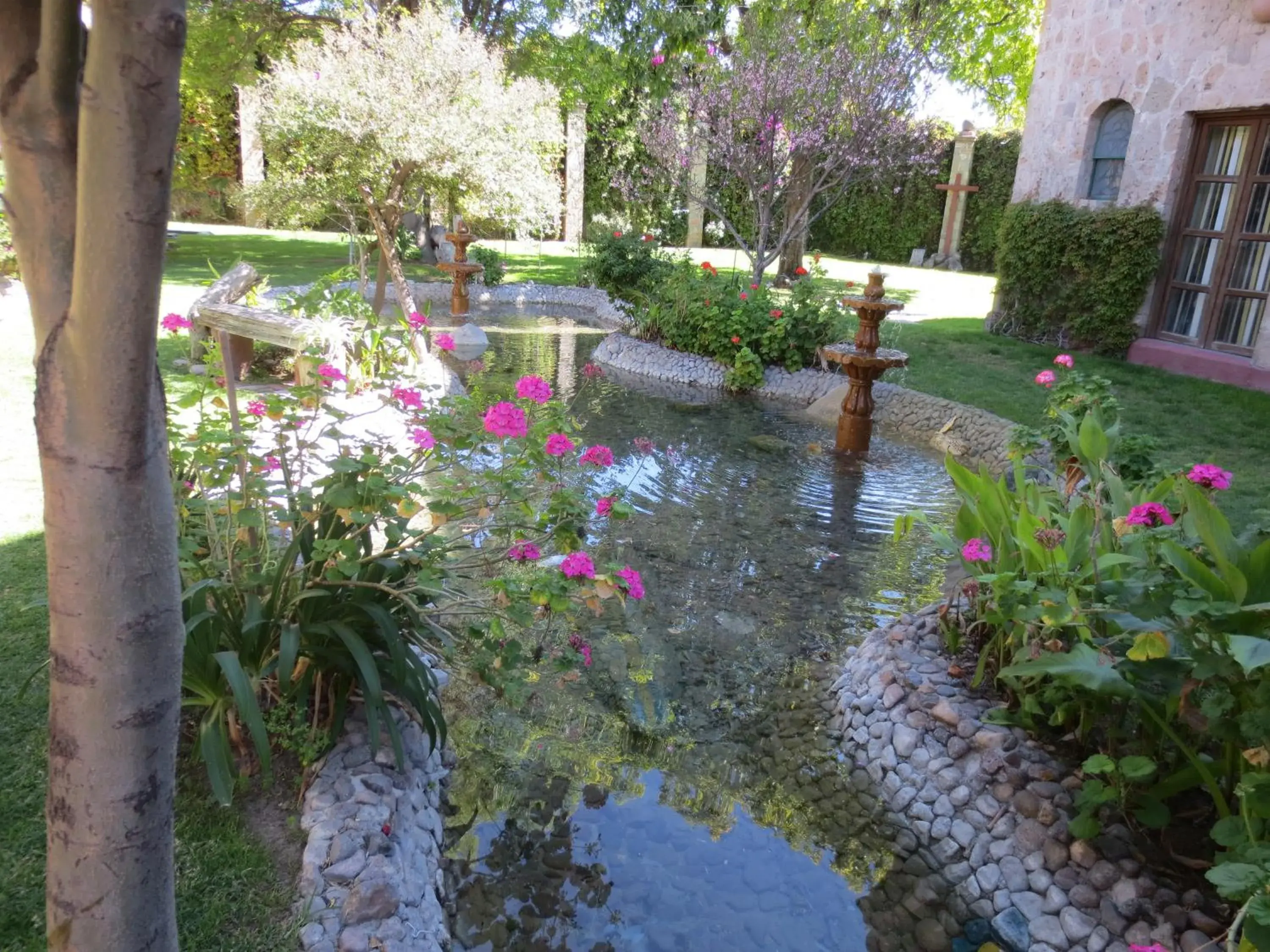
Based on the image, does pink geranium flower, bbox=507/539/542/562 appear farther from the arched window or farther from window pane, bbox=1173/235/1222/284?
the arched window

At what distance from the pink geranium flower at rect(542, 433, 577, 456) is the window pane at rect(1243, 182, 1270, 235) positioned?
873cm

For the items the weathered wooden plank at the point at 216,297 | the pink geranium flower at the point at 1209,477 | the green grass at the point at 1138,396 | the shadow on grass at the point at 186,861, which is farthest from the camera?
the weathered wooden plank at the point at 216,297

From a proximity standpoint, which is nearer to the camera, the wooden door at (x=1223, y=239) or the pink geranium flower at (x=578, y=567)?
the pink geranium flower at (x=578, y=567)

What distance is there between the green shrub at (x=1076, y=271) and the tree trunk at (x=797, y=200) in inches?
106

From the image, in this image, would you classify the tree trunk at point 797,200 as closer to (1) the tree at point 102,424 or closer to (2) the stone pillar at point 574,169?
(2) the stone pillar at point 574,169

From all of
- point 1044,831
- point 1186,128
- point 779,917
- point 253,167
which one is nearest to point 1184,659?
point 1044,831

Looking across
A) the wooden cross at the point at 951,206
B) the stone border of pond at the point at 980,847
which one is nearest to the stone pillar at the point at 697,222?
the wooden cross at the point at 951,206

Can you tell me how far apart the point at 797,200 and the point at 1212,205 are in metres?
5.95

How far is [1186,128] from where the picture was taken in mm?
9070

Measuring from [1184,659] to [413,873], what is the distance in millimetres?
2255

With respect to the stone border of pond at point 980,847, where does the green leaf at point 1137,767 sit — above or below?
above

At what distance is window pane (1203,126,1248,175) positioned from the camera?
874cm

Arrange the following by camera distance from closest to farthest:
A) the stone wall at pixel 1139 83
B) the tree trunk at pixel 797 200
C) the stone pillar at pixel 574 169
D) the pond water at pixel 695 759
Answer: the pond water at pixel 695 759 → the stone wall at pixel 1139 83 → the tree trunk at pixel 797 200 → the stone pillar at pixel 574 169

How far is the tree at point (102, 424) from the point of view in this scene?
3.76 feet
